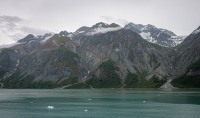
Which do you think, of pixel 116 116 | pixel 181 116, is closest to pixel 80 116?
pixel 116 116

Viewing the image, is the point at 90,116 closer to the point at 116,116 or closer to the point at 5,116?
the point at 116,116

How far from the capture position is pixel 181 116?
102625 mm

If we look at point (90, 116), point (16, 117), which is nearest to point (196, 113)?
point (90, 116)

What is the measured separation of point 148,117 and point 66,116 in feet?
84.6

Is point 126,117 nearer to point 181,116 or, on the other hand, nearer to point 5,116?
point 181,116

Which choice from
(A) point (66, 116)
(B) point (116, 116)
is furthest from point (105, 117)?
(A) point (66, 116)

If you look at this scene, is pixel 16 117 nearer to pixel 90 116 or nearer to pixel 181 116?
pixel 90 116

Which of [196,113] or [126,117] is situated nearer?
[126,117]

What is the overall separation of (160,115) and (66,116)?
3015 cm

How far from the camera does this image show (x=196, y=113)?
109 m

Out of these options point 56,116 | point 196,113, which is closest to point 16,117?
point 56,116

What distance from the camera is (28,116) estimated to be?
10512cm

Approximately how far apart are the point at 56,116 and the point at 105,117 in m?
15.8

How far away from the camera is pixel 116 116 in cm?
10462
